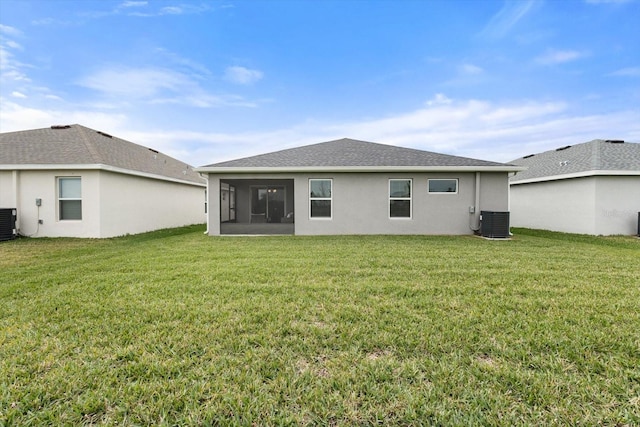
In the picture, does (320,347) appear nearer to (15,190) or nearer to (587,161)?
(15,190)

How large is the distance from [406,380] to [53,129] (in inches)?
653

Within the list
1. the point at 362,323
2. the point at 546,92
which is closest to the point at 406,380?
the point at 362,323

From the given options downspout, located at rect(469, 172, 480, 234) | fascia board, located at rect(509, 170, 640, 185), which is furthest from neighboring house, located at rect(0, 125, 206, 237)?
fascia board, located at rect(509, 170, 640, 185)

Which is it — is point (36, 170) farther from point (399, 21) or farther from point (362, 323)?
point (399, 21)

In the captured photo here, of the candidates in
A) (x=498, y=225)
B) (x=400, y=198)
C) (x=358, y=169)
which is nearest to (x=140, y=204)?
(x=358, y=169)

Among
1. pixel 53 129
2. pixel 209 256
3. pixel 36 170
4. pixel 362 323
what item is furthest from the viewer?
pixel 53 129

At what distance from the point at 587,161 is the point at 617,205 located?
2135mm

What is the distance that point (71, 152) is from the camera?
35.2ft

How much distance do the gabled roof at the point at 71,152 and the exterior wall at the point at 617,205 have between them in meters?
18.8

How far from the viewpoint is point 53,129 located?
40.7 feet

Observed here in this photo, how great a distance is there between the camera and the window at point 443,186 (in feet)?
36.1

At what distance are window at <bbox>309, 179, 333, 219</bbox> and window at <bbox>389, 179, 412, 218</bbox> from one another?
237 centimetres

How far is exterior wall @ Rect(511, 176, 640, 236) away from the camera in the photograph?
11.4 meters

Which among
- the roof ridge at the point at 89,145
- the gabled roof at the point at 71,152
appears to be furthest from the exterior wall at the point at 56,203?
the roof ridge at the point at 89,145
